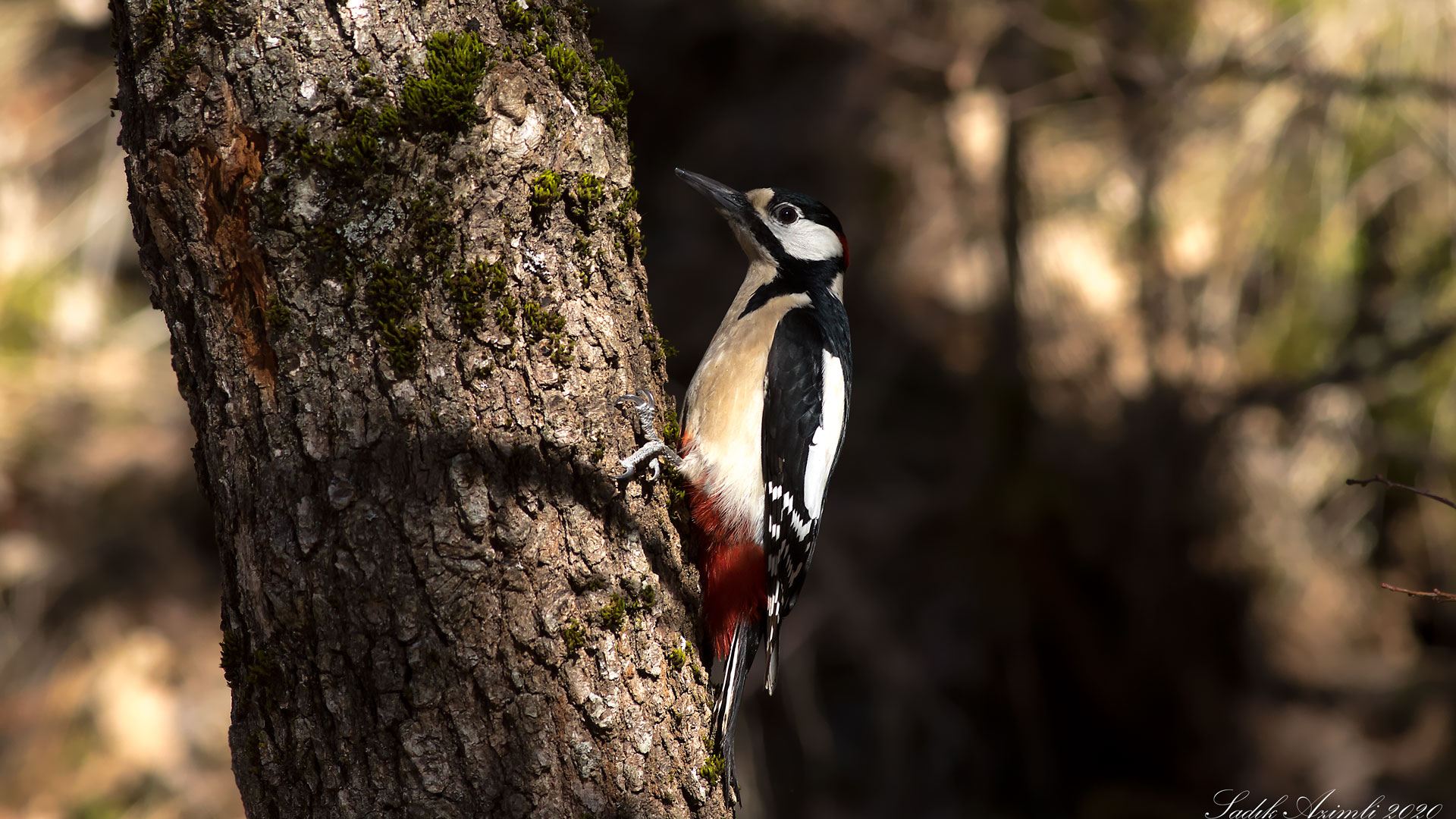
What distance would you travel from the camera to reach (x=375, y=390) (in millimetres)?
1498

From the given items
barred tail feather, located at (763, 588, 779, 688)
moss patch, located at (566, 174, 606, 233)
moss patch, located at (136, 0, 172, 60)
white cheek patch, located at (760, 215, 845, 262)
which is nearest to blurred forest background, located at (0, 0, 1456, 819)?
white cheek patch, located at (760, 215, 845, 262)

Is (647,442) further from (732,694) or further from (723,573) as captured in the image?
(732,694)

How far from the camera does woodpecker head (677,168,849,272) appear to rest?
293 cm

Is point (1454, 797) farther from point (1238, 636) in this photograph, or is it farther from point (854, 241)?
point (854, 241)

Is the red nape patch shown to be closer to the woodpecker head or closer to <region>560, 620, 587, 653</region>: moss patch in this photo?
<region>560, 620, 587, 653</region>: moss patch

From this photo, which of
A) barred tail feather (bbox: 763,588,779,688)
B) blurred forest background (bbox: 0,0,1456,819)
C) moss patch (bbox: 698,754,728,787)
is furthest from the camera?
blurred forest background (bbox: 0,0,1456,819)

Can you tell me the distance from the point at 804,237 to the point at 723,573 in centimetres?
121

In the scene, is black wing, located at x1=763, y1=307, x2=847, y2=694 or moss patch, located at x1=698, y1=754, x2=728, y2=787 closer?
moss patch, located at x1=698, y1=754, x2=728, y2=787

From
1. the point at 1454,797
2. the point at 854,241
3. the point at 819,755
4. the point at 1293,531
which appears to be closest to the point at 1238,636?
the point at 1293,531

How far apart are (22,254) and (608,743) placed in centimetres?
524

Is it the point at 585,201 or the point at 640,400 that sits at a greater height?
the point at 585,201

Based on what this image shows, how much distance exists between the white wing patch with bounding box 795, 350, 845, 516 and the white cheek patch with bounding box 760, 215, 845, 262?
396mm

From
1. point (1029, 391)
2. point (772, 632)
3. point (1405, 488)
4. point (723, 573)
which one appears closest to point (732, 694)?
point (723, 573)

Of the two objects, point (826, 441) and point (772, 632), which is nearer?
point (772, 632)
